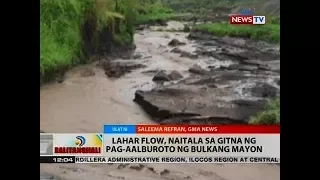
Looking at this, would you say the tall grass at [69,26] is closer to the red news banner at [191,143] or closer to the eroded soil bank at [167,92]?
the eroded soil bank at [167,92]

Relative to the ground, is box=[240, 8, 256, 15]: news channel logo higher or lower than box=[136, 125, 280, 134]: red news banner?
higher

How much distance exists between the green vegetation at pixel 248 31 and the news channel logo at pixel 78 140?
2.88 ft

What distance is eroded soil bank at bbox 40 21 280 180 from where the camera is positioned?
8.02ft

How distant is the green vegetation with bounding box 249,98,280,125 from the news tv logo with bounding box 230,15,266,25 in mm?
451

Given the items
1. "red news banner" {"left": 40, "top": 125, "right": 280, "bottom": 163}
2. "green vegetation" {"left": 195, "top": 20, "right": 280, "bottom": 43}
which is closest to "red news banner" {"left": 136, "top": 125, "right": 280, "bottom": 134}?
"red news banner" {"left": 40, "top": 125, "right": 280, "bottom": 163}

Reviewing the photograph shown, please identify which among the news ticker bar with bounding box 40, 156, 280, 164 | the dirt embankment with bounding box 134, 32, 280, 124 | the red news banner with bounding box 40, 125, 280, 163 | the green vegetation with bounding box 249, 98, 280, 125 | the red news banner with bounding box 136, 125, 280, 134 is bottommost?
the news ticker bar with bounding box 40, 156, 280, 164

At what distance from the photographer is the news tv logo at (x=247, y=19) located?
8.03 feet

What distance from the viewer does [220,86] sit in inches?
97.5

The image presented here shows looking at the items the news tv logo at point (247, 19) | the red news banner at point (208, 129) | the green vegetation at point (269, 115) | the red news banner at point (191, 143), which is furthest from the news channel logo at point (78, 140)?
the news tv logo at point (247, 19)

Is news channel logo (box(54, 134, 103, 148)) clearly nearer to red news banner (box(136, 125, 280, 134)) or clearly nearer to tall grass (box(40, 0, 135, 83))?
red news banner (box(136, 125, 280, 134))
